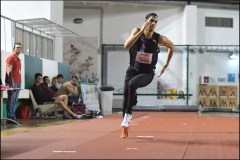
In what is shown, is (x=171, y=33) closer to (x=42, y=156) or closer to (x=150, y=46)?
(x=150, y=46)

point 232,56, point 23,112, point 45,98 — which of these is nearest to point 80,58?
point 45,98

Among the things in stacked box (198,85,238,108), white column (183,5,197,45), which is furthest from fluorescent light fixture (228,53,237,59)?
white column (183,5,197,45)

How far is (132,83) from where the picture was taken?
19.8 feet

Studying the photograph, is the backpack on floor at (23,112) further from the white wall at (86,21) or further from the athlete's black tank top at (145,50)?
the white wall at (86,21)

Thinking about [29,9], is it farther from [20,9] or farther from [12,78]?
[12,78]

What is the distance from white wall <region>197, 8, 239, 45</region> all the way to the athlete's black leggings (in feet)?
44.1

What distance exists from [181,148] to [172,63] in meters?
13.9

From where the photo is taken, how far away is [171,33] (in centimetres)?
1936

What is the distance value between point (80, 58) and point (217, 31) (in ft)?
21.9

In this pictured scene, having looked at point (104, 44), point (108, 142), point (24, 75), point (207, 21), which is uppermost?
point (207, 21)

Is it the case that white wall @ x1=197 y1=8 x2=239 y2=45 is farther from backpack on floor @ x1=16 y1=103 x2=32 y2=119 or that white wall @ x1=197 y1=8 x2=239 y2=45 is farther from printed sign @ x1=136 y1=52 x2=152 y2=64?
printed sign @ x1=136 y1=52 x2=152 y2=64

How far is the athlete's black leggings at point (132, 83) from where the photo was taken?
6031 mm

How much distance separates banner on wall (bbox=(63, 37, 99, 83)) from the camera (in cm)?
1862

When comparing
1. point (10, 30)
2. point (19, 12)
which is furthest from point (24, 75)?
point (19, 12)
